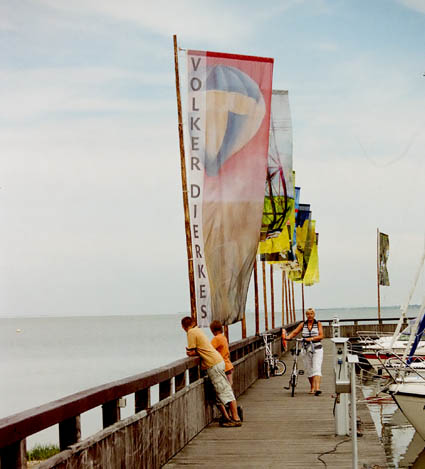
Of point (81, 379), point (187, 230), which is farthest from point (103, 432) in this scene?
point (81, 379)

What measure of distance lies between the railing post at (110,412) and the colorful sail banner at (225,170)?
4.99 metres

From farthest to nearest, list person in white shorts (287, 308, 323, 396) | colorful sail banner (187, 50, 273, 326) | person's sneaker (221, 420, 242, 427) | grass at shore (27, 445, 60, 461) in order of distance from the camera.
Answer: grass at shore (27, 445, 60, 461), person in white shorts (287, 308, 323, 396), person's sneaker (221, 420, 242, 427), colorful sail banner (187, 50, 273, 326)

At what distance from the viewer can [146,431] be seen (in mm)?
10719

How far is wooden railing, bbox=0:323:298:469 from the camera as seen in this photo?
653 cm

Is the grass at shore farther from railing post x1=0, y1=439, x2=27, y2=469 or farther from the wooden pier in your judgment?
railing post x1=0, y1=439, x2=27, y2=469

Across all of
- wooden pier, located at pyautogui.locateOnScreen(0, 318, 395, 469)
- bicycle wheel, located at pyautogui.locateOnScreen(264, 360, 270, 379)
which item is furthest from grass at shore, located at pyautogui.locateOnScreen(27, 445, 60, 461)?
wooden pier, located at pyautogui.locateOnScreen(0, 318, 395, 469)

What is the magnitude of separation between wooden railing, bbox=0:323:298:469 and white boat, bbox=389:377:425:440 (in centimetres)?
313

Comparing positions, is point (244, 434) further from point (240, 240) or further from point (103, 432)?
point (103, 432)

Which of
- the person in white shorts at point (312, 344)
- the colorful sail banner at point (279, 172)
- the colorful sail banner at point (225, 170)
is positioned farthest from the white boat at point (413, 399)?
the colorful sail banner at point (279, 172)

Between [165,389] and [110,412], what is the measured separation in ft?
9.94

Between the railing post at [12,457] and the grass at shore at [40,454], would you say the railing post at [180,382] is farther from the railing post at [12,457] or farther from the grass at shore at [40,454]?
the grass at shore at [40,454]

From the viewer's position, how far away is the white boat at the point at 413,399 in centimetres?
1477

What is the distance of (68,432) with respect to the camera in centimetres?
789

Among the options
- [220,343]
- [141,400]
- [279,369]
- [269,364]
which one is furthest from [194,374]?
[279,369]
